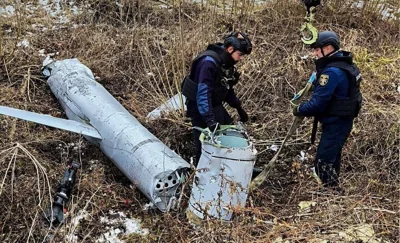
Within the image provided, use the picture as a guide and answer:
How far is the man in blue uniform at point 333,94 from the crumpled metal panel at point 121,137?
1.21 meters

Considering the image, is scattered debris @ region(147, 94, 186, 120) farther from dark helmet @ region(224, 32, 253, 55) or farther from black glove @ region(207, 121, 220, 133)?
dark helmet @ region(224, 32, 253, 55)

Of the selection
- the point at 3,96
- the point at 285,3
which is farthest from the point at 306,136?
the point at 3,96

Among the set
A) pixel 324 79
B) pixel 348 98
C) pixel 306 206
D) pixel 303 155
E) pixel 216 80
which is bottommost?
pixel 303 155

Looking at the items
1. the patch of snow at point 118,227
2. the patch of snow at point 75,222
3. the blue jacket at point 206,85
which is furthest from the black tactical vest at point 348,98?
the patch of snow at point 75,222

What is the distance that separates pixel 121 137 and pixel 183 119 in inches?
37.7

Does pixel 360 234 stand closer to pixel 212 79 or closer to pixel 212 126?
pixel 212 126

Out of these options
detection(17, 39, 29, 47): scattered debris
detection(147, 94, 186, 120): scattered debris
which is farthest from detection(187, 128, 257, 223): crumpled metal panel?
detection(17, 39, 29, 47): scattered debris

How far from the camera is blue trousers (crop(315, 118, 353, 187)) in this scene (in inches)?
160

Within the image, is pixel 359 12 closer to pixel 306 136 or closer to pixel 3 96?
pixel 306 136

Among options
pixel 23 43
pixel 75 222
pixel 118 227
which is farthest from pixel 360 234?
pixel 23 43

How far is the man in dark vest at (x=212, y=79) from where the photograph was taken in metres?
3.96

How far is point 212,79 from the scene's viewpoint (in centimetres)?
401

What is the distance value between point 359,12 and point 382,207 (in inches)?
164

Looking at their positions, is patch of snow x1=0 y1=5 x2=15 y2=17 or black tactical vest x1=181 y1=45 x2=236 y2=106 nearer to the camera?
black tactical vest x1=181 y1=45 x2=236 y2=106
